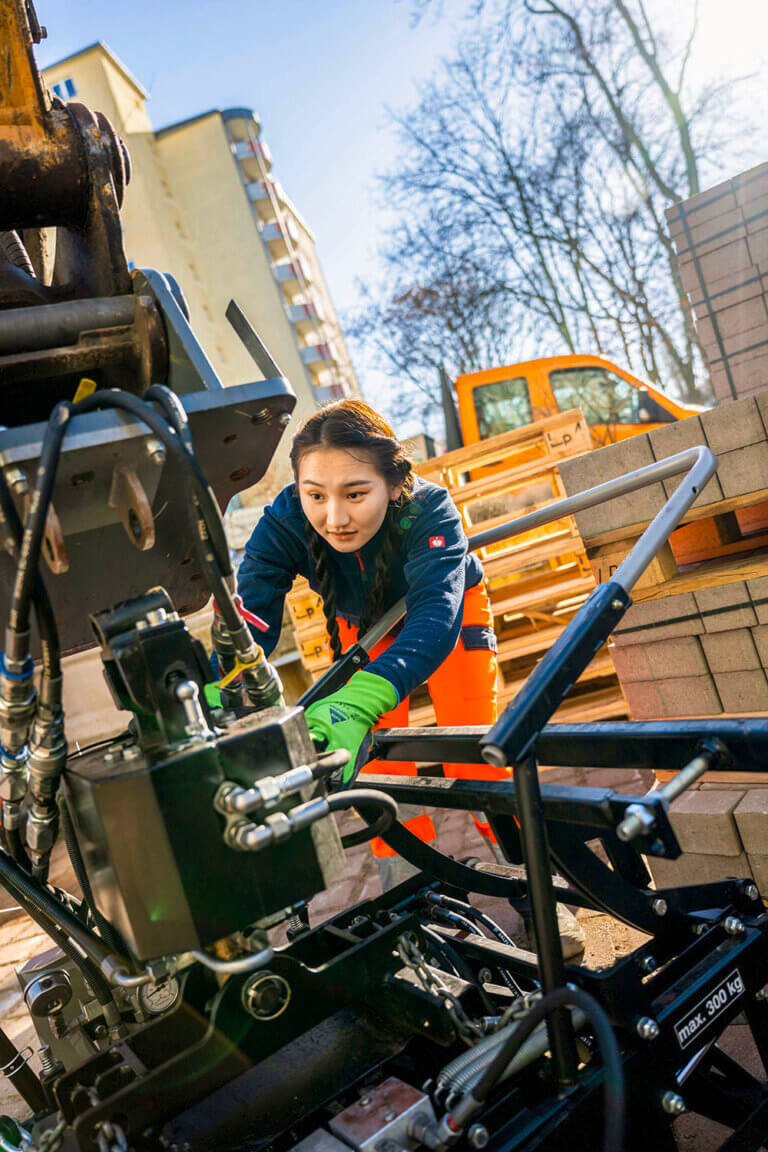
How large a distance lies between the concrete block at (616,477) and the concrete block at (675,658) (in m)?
0.42

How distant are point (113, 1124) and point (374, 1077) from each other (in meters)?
0.43

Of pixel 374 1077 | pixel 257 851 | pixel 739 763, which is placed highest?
pixel 257 851

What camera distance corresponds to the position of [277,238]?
84.0 ft

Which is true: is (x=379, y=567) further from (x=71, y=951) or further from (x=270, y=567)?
(x=71, y=951)

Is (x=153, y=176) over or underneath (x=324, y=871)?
over

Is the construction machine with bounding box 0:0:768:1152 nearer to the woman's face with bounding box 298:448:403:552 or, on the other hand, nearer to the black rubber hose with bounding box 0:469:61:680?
the black rubber hose with bounding box 0:469:61:680

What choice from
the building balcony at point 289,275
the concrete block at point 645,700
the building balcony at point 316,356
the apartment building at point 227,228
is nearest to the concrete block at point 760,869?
the concrete block at point 645,700

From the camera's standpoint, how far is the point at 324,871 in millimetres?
1168

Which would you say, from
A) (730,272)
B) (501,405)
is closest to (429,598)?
(730,272)

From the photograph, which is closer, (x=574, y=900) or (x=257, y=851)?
(x=257, y=851)

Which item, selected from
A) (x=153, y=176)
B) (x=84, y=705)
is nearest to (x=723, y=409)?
(x=84, y=705)

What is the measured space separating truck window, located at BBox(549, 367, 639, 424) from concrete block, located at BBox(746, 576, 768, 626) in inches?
279

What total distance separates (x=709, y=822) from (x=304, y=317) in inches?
1002

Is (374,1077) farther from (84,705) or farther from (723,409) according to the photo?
(84,705)
